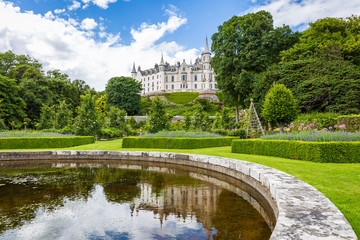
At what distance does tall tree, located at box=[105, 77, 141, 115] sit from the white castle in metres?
27.6

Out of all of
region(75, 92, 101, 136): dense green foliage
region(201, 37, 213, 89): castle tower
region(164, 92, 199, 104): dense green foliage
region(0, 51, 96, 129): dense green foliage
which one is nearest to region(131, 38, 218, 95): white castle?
region(201, 37, 213, 89): castle tower

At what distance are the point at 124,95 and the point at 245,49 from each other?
35.9m

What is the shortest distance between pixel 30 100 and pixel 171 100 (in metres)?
45.6

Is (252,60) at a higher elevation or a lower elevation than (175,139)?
higher

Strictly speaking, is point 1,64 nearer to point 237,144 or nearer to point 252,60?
point 252,60

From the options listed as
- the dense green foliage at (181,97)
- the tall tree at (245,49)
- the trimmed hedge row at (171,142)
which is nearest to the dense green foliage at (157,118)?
the trimmed hedge row at (171,142)

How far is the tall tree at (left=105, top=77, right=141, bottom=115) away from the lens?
5403cm

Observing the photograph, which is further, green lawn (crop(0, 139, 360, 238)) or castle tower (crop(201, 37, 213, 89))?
castle tower (crop(201, 37, 213, 89))

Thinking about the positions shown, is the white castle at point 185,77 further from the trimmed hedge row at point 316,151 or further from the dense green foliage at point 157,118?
the trimmed hedge row at point 316,151

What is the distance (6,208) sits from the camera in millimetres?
4695

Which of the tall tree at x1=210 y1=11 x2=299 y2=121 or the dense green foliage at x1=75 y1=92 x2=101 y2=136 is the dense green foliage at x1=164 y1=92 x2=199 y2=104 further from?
the dense green foliage at x1=75 y1=92 x2=101 y2=136

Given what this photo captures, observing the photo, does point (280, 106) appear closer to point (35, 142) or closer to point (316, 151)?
point (316, 151)

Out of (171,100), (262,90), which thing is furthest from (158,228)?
(171,100)

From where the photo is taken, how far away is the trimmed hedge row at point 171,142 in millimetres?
Answer: 13398
